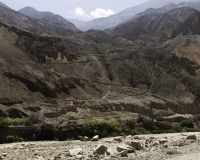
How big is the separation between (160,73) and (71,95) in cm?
2321

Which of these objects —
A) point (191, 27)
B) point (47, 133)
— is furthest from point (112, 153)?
point (191, 27)

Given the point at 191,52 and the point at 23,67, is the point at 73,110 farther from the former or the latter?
the point at 191,52

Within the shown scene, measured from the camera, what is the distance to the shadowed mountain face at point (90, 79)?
46.8 meters

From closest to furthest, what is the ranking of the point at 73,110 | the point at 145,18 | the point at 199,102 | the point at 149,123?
the point at 149,123, the point at 73,110, the point at 199,102, the point at 145,18

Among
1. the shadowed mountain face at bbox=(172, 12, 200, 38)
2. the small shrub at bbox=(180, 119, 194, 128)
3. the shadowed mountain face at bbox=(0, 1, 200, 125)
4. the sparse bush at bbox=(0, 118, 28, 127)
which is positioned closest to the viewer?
the sparse bush at bbox=(0, 118, 28, 127)

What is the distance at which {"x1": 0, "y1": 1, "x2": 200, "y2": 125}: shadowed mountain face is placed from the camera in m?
46.8

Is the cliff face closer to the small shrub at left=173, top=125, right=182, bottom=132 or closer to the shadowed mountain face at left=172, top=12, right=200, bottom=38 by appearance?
the small shrub at left=173, top=125, right=182, bottom=132

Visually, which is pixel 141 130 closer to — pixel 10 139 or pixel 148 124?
pixel 148 124

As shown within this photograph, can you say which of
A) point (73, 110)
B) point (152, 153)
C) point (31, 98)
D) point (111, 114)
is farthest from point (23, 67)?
point (152, 153)

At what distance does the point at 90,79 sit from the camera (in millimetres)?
61188

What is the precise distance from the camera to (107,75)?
65000 mm

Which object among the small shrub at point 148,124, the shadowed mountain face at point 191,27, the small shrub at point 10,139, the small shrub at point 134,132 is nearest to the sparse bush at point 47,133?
the small shrub at point 10,139

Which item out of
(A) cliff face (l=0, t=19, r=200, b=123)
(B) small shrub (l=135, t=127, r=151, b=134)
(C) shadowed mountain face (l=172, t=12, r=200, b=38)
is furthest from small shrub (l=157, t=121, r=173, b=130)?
(C) shadowed mountain face (l=172, t=12, r=200, b=38)

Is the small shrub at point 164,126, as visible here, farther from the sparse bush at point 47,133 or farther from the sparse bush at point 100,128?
the sparse bush at point 47,133
